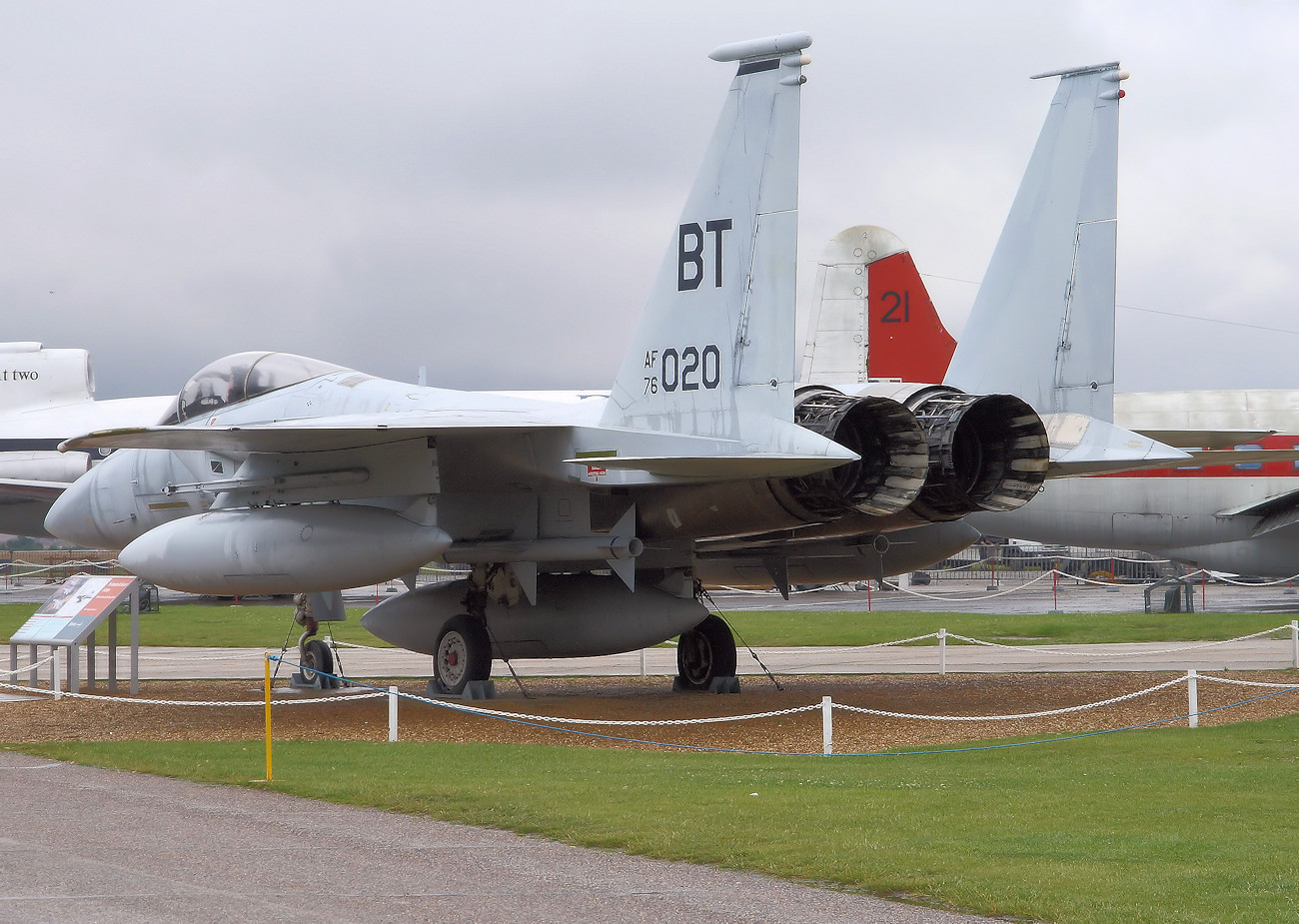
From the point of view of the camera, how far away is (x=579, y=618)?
48.4 ft

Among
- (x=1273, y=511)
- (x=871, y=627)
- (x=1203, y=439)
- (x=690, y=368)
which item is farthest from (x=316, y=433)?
(x=1273, y=511)

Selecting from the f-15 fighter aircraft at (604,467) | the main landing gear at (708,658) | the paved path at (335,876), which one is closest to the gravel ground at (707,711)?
the main landing gear at (708,658)

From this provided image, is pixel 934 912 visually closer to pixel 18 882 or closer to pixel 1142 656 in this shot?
pixel 18 882

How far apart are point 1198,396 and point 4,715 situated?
20.5 meters

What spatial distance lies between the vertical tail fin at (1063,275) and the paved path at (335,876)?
7.74m

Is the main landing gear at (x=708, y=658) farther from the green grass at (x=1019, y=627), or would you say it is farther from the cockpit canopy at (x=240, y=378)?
→ the green grass at (x=1019, y=627)

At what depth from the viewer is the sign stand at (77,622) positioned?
1452 cm

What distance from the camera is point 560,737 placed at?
40.3ft

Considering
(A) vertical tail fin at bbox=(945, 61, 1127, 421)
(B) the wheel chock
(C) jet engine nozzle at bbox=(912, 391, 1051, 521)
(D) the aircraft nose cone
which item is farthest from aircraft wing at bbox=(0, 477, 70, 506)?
(C) jet engine nozzle at bbox=(912, 391, 1051, 521)

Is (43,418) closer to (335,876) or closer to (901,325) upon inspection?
(901,325)

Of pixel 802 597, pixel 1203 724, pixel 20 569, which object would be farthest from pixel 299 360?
pixel 20 569

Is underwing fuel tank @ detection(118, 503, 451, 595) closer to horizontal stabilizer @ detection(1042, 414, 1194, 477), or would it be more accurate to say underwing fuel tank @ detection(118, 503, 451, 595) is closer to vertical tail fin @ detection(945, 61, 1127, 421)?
vertical tail fin @ detection(945, 61, 1127, 421)

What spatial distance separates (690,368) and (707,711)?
409 centimetres

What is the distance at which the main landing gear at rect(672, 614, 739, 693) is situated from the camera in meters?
16.1
